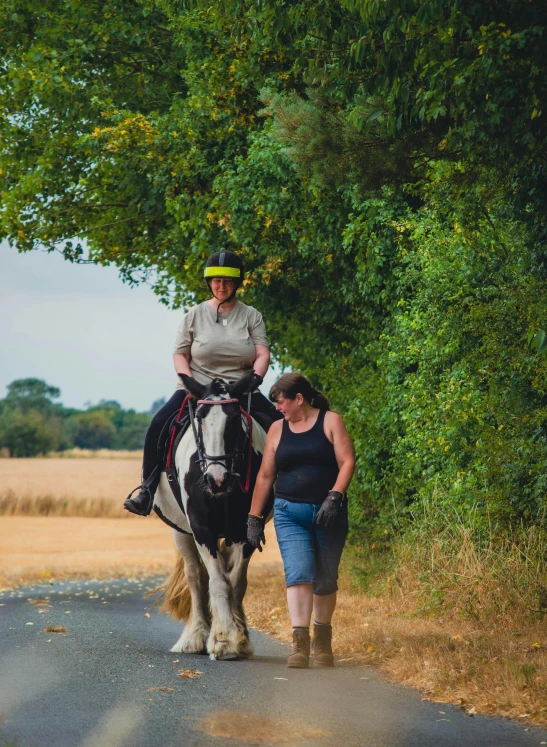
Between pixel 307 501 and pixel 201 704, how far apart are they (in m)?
2.07

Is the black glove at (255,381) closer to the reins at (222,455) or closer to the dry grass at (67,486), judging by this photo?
the reins at (222,455)

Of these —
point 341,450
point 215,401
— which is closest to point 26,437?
point 215,401

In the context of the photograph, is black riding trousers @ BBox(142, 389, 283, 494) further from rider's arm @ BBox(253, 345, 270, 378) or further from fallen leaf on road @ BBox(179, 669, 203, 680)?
fallen leaf on road @ BBox(179, 669, 203, 680)

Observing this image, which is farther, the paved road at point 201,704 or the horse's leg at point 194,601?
the horse's leg at point 194,601

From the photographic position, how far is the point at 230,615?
9352 millimetres

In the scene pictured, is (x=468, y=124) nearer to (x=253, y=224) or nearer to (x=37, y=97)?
(x=253, y=224)

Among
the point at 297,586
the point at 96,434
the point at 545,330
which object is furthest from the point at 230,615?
the point at 96,434

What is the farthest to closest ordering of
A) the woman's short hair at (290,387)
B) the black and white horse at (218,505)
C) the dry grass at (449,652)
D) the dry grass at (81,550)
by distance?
the dry grass at (81,550) < the black and white horse at (218,505) < the woman's short hair at (290,387) < the dry grass at (449,652)

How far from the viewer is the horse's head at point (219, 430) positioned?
8.96m

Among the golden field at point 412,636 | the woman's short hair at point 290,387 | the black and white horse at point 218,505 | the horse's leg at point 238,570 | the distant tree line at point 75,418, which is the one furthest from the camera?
the distant tree line at point 75,418

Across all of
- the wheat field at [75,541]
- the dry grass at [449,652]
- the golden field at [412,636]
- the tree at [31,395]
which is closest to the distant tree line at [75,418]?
the tree at [31,395]

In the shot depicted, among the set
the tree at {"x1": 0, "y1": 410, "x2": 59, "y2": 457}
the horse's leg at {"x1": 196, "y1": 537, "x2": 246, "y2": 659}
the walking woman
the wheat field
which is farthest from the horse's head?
the tree at {"x1": 0, "y1": 410, "x2": 59, "y2": 457}

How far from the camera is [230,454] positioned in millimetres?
9070

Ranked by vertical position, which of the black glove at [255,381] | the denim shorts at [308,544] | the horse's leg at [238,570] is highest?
the black glove at [255,381]
